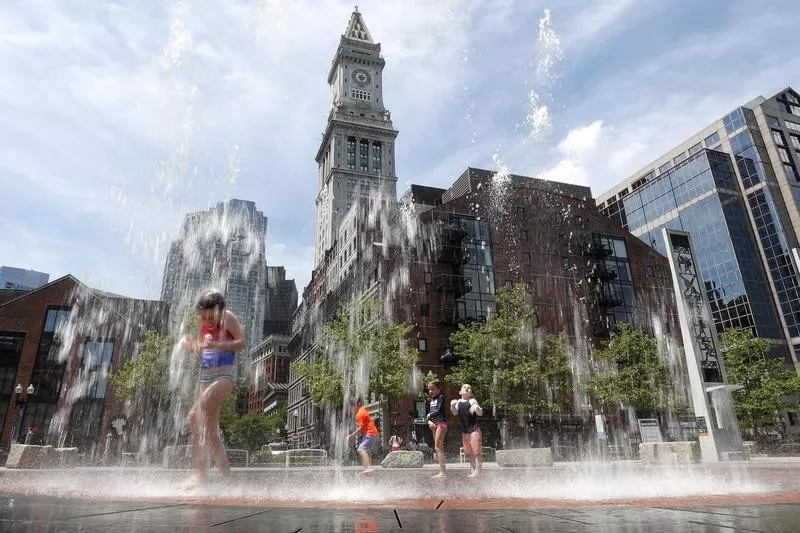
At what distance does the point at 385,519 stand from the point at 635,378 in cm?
3723

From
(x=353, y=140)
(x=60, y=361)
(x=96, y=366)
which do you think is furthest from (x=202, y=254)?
(x=353, y=140)

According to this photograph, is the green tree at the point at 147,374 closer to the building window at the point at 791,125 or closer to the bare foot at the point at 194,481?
the bare foot at the point at 194,481

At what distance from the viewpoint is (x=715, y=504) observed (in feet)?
13.0

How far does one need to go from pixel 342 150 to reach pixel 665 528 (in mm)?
117694

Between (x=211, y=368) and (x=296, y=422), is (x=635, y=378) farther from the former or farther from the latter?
(x=296, y=422)

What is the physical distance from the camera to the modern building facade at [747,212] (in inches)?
2515

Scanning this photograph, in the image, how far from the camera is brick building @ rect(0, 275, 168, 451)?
119ft

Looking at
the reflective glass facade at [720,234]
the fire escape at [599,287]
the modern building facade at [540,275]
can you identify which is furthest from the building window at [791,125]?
the fire escape at [599,287]

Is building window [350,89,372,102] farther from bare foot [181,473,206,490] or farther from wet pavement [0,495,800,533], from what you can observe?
wet pavement [0,495,800,533]

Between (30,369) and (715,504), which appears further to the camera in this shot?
(30,369)

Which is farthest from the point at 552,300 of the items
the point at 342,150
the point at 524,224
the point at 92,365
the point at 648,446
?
the point at 342,150

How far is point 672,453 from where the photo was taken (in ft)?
57.2

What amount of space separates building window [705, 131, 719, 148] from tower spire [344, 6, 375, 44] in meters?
88.2

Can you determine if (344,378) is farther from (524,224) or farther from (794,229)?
(794,229)
